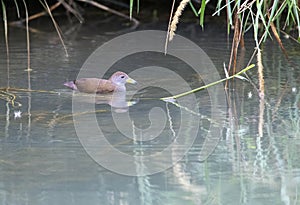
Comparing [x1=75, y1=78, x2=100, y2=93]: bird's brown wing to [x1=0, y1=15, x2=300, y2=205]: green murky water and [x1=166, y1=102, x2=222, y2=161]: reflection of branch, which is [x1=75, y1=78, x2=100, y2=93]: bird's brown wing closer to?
[x1=0, y1=15, x2=300, y2=205]: green murky water

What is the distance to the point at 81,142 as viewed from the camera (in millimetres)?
2984

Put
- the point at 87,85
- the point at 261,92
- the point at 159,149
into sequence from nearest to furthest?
the point at 159,149, the point at 261,92, the point at 87,85

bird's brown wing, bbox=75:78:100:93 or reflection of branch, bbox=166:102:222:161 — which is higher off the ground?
bird's brown wing, bbox=75:78:100:93

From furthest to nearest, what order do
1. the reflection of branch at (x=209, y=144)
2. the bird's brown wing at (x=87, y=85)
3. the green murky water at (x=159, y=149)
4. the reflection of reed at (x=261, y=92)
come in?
the bird's brown wing at (x=87, y=85) < the reflection of reed at (x=261, y=92) < the reflection of branch at (x=209, y=144) < the green murky water at (x=159, y=149)

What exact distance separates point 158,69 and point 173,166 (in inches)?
73.0

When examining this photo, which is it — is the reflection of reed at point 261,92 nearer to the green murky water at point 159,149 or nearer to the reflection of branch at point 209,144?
the green murky water at point 159,149

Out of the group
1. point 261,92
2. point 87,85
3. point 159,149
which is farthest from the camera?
point 87,85

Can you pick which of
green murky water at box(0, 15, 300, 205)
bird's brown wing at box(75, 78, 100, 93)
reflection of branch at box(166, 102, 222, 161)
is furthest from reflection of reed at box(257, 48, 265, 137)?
bird's brown wing at box(75, 78, 100, 93)

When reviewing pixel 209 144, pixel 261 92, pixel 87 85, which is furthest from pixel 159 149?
pixel 87 85

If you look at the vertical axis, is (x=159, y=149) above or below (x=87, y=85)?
below

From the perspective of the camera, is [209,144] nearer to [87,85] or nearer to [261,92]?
[261,92]

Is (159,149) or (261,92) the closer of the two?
(159,149)

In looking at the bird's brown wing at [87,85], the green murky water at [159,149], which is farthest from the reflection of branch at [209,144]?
the bird's brown wing at [87,85]

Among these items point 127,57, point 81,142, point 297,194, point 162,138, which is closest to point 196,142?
point 162,138
